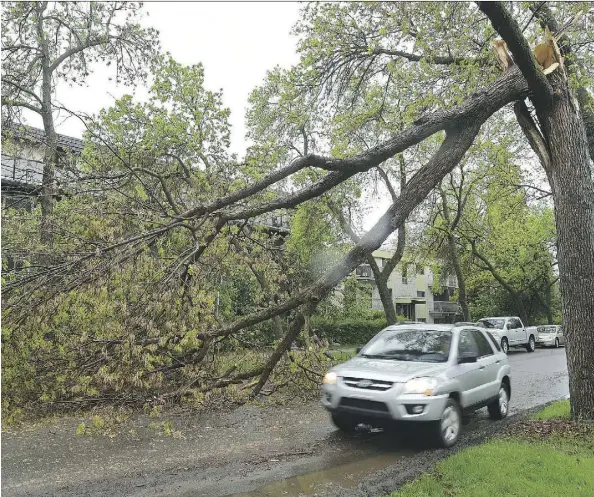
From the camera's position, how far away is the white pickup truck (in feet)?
79.1

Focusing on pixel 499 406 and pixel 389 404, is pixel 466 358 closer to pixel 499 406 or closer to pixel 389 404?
pixel 389 404

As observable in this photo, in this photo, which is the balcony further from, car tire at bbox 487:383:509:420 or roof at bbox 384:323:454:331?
roof at bbox 384:323:454:331

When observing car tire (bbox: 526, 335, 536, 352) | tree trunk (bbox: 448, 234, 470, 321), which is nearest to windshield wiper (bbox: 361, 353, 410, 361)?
tree trunk (bbox: 448, 234, 470, 321)

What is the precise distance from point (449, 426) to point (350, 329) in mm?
24925

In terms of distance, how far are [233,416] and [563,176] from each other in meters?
6.85

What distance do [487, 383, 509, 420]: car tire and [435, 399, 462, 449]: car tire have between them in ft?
6.08

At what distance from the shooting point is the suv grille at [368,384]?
22.6 feet

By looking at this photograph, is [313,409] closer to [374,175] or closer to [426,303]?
[374,175]

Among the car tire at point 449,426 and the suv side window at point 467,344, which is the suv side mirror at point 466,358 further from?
the car tire at point 449,426

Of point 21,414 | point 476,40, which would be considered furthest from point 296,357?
point 476,40

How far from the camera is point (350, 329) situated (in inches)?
1257

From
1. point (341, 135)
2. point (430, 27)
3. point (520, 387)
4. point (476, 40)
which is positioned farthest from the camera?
point (341, 135)

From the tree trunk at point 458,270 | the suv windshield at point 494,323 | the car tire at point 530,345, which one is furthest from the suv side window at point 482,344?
the car tire at point 530,345

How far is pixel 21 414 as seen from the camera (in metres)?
5.22
